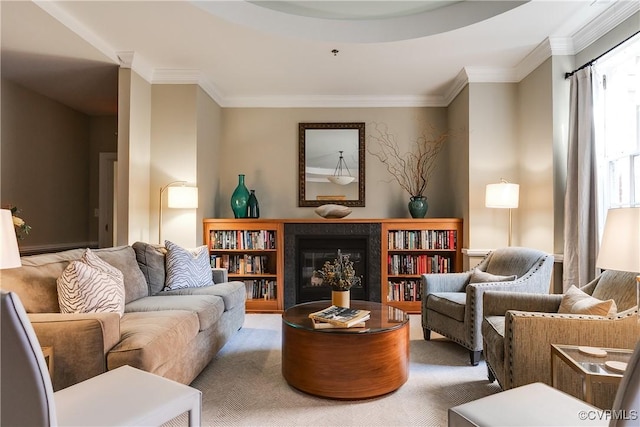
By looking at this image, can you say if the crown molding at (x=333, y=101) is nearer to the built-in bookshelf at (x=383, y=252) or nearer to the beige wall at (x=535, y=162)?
the beige wall at (x=535, y=162)

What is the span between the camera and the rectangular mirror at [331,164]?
4973 mm

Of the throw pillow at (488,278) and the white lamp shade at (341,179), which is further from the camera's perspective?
the white lamp shade at (341,179)

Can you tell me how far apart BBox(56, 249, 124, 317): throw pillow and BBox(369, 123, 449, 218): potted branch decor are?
11.7 feet

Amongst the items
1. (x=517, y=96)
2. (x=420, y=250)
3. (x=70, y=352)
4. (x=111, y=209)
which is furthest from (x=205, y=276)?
(x=517, y=96)

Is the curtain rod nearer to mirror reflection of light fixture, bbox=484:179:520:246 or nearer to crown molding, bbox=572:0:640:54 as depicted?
crown molding, bbox=572:0:640:54

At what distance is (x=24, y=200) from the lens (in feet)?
14.6

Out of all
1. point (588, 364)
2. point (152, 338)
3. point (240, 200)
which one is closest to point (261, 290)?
point (240, 200)

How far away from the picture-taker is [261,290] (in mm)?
4566

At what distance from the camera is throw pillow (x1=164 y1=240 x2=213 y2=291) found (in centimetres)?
328

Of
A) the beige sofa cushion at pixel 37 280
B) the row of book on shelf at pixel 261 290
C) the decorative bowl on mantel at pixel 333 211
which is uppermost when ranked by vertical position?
the decorative bowl on mantel at pixel 333 211

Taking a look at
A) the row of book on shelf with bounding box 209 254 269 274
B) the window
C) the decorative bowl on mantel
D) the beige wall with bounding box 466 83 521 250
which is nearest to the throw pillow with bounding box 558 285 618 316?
the window

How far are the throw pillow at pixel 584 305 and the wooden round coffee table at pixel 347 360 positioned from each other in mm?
951

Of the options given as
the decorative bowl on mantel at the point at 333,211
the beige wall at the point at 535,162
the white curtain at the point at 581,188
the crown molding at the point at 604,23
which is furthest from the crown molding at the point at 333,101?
the white curtain at the point at 581,188

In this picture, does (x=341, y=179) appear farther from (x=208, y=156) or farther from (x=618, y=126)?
(x=618, y=126)
